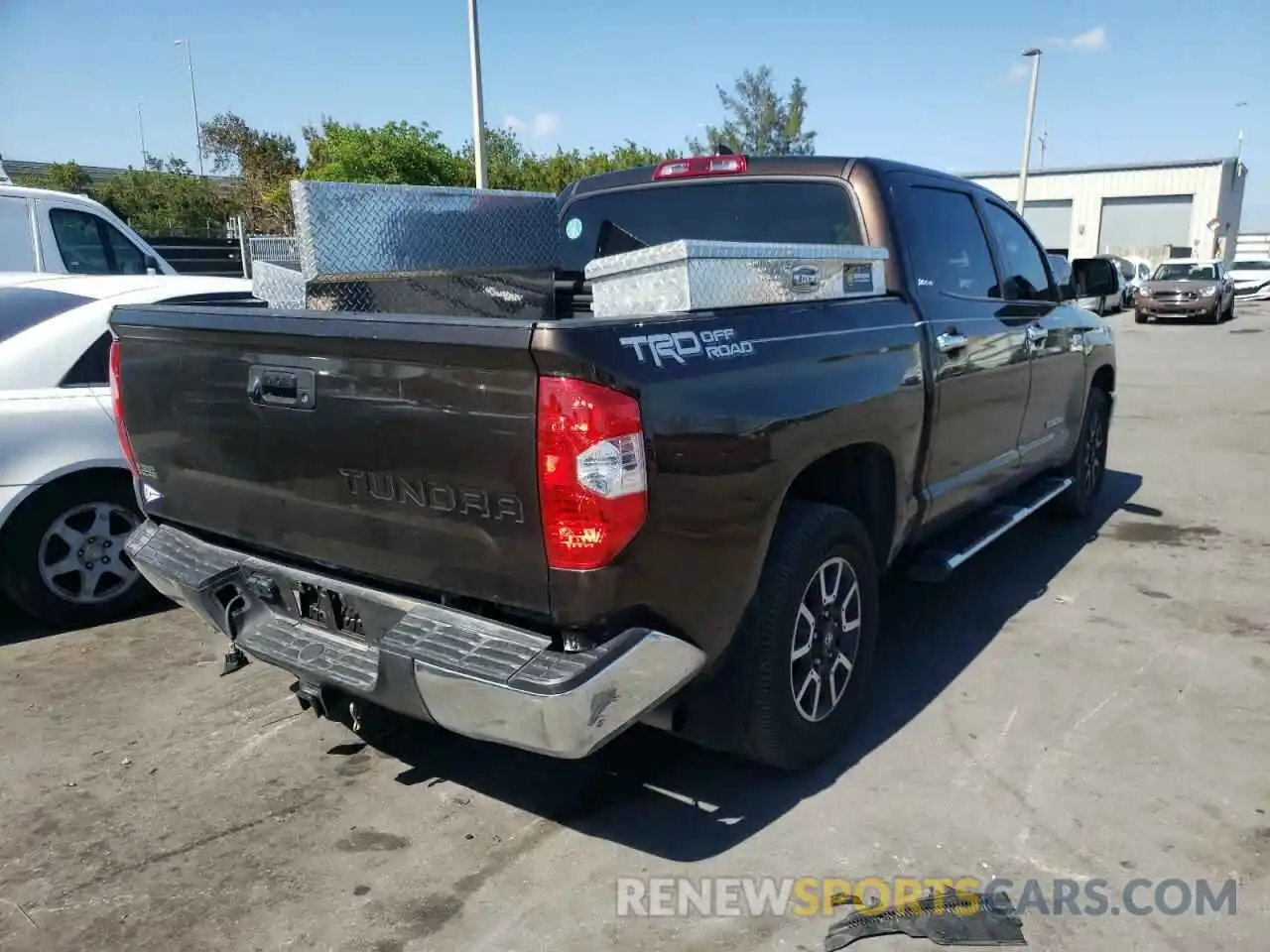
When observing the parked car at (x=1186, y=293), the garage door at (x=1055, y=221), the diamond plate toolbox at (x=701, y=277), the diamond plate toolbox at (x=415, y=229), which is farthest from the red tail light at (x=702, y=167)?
the garage door at (x=1055, y=221)

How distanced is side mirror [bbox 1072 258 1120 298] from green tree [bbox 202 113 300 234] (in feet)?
75.8

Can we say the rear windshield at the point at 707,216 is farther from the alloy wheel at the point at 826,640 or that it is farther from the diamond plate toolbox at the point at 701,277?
the alloy wheel at the point at 826,640

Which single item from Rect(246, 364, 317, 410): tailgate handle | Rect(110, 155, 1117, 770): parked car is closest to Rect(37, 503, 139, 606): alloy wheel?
Rect(110, 155, 1117, 770): parked car

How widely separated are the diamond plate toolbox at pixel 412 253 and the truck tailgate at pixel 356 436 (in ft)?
1.76

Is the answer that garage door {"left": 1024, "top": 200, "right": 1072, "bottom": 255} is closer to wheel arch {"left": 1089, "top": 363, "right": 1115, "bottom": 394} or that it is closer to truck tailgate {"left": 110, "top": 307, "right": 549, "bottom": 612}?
wheel arch {"left": 1089, "top": 363, "right": 1115, "bottom": 394}

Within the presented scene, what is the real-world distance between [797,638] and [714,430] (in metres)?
0.90

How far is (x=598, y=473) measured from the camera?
231cm

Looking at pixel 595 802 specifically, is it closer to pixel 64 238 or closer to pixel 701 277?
pixel 701 277

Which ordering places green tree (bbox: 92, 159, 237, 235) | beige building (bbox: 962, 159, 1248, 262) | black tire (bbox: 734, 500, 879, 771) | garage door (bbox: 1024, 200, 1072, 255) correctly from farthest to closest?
1. garage door (bbox: 1024, 200, 1072, 255)
2. beige building (bbox: 962, 159, 1248, 262)
3. green tree (bbox: 92, 159, 237, 235)
4. black tire (bbox: 734, 500, 879, 771)

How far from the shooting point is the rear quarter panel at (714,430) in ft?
7.81

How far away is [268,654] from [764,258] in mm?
1902

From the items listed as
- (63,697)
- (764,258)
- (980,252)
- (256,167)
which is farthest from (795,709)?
(256,167)

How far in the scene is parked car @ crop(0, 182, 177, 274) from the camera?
303 inches

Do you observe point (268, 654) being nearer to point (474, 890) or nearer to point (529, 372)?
point (474, 890)
